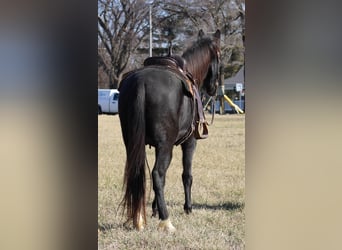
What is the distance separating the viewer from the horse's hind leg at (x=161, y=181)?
217 cm

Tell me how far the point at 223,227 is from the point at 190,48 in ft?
2.60

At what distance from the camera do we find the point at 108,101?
2172 millimetres

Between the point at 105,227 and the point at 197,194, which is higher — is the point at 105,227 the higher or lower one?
the lower one

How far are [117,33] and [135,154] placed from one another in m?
0.53

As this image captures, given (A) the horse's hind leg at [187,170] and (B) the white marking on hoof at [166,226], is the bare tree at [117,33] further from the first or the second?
(B) the white marking on hoof at [166,226]

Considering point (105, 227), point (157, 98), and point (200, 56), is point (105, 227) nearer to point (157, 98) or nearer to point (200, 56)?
point (157, 98)

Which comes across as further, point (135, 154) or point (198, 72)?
point (198, 72)

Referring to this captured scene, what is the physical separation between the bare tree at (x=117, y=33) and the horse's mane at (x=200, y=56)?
22cm

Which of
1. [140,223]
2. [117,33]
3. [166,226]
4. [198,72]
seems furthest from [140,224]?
[117,33]

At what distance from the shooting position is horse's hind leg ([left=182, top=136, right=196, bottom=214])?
7.24ft
